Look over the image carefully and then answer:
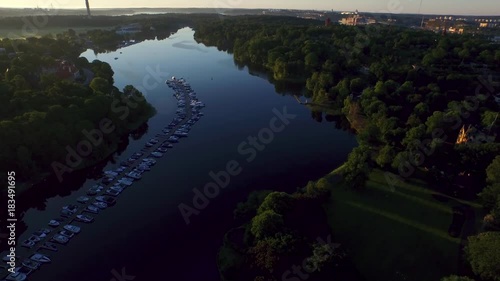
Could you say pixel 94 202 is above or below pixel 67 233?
above

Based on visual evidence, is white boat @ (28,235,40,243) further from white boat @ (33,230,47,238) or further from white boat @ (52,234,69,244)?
white boat @ (52,234,69,244)

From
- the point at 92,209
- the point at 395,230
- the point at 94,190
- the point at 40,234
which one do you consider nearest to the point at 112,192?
the point at 94,190

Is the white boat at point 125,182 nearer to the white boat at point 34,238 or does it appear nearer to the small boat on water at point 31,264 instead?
the white boat at point 34,238

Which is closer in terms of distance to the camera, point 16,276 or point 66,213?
point 16,276

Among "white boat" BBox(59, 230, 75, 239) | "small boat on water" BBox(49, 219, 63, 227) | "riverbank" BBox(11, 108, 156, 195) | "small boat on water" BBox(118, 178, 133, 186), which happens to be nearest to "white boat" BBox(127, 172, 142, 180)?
"small boat on water" BBox(118, 178, 133, 186)

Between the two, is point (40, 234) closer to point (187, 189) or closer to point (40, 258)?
point (40, 258)

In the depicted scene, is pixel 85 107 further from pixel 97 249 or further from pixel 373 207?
pixel 373 207

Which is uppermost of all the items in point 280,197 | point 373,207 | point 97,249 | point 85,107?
point 85,107

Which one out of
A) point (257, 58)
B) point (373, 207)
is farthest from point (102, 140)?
point (257, 58)
